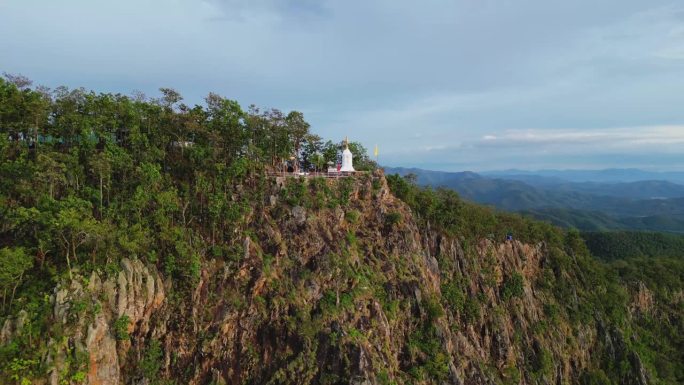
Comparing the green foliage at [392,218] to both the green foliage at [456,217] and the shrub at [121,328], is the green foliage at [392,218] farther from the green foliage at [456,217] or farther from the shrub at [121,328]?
the shrub at [121,328]

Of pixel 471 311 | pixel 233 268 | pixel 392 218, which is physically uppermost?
pixel 392 218

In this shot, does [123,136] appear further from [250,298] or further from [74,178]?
[250,298]

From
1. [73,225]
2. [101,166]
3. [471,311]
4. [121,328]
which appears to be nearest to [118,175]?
[101,166]

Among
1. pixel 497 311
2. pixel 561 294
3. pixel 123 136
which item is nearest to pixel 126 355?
pixel 123 136

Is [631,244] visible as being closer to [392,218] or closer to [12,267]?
[392,218]

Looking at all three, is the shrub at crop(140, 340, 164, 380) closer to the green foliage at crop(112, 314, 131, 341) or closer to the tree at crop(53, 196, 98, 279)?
the green foliage at crop(112, 314, 131, 341)

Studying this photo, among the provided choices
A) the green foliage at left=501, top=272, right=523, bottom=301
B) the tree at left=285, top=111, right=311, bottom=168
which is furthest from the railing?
the green foliage at left=501, top=272, right=523, bottom=301

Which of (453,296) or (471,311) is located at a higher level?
(453,296)

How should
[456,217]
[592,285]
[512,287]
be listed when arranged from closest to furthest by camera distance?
1. [456,217]
2. [512,287]
3. [592,285]
